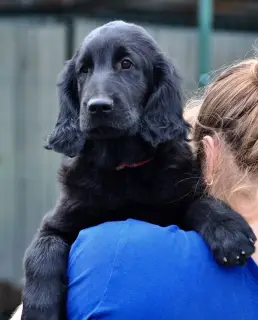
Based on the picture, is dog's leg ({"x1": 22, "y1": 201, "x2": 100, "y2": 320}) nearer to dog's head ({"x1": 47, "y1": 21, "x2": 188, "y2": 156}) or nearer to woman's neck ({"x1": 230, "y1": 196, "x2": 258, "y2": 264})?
dog's head ({"x1": 47, "y1": 21, "x2": 188, "y2": 156})

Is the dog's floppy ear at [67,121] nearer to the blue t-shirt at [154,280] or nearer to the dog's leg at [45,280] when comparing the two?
the dog's leg at [45,280]

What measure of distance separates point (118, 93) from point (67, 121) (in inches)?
9.2

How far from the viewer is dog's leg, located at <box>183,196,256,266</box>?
68.1 inches

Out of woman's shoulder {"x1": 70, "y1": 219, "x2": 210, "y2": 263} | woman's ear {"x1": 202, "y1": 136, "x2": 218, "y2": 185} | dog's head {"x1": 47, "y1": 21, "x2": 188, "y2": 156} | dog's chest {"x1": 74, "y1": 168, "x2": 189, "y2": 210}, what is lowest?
dog's chest {"x1": 74, "y1": 168, "x2": 189, "y2": 210}

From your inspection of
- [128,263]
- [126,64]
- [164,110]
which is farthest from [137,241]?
[126,64]

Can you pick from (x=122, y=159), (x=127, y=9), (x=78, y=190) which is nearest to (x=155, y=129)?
(x=122, y=159)

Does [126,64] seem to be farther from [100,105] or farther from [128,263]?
[128,263]

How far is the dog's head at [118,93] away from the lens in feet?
6.81

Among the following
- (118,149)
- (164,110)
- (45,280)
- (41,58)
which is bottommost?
(41,58)

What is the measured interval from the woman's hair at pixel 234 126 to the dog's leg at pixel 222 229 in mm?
65

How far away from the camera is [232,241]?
1.78 m

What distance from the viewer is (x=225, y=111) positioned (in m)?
2.04

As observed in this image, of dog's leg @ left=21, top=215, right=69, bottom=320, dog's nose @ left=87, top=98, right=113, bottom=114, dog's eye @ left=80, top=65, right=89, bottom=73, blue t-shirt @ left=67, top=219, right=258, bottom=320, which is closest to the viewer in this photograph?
blue t-shirt @ left=67, top=219, right=258, bottom=320

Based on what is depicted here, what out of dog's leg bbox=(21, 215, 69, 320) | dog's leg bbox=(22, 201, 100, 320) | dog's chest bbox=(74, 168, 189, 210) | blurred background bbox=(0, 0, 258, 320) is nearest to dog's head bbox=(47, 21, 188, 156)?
dog's chest bbox=(74, 168, 189, 210)
